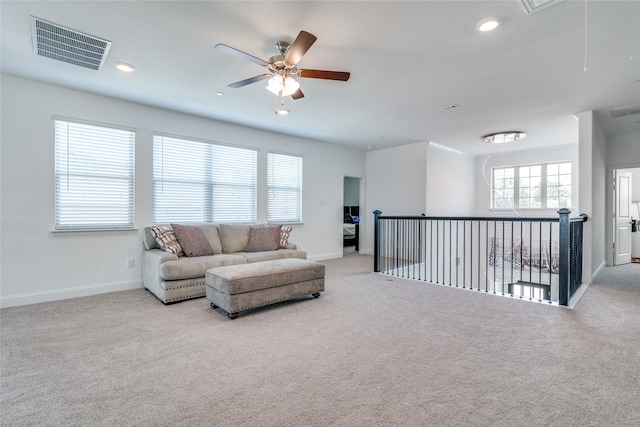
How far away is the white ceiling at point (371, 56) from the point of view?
2260 mm

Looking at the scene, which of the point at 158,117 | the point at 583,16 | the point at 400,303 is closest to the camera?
the point at 583,16

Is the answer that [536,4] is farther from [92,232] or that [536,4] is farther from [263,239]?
[92,232]

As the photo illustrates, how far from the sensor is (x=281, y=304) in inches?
139

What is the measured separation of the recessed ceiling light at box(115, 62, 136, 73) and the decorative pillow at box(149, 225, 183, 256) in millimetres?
2006

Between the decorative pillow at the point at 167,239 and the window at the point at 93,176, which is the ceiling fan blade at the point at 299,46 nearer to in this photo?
the decorative pillow at the point at 167,239

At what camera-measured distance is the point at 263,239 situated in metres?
4.88

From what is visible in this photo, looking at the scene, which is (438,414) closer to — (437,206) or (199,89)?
(199,89)

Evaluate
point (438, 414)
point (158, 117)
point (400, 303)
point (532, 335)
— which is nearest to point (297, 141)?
point (158, 117)

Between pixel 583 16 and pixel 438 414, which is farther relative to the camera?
pixel 583 16

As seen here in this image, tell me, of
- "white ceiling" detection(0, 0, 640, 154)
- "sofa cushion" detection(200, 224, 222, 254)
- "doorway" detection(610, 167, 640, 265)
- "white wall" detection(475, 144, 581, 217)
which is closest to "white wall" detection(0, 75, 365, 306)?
"white ceiling" detection(0, 0, 640, 154)

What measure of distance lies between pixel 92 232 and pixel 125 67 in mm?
2205

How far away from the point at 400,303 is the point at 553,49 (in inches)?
117

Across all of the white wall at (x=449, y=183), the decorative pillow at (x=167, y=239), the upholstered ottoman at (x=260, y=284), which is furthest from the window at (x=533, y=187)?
the decorative pillow at (x=167, y=239)

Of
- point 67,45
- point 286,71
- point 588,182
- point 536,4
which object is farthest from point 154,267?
point 588,182
